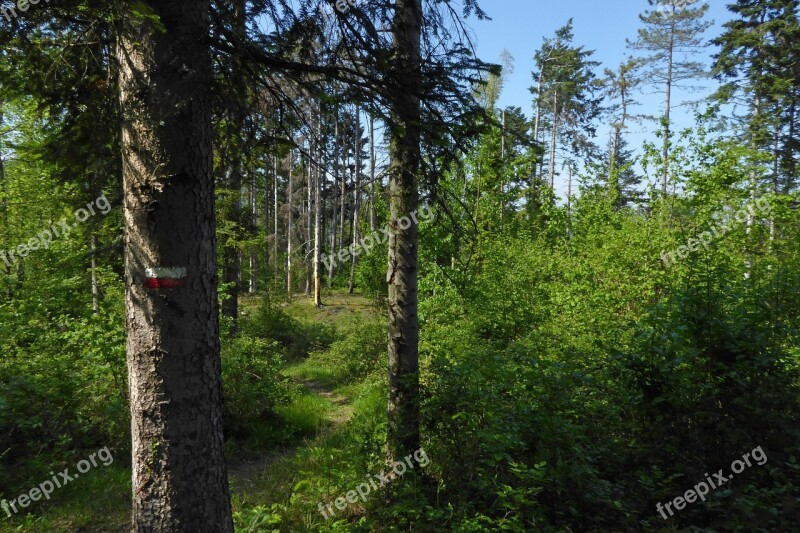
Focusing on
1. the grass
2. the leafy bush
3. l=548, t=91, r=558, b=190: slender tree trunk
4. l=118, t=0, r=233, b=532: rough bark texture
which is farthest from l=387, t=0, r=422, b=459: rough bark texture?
l=548, t=91, r=558, b=190: slender tree trunk

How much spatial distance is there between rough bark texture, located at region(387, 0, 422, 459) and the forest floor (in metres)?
0.93

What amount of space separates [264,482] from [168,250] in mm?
3605

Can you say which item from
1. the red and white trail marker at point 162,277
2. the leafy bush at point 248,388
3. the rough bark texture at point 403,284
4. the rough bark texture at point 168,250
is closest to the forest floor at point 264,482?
the leafy bush at point 248,388

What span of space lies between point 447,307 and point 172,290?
706cm

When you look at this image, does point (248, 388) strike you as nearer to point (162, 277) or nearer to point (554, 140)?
point (162, 277)

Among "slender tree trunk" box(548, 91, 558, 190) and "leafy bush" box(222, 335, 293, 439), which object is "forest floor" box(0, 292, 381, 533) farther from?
"slender tree trunk" box(548, 91, 558, 190)

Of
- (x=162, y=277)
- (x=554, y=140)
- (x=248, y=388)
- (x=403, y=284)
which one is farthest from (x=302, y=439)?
(x=554, y=140)

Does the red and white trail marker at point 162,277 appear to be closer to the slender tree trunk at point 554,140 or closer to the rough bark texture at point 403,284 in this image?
the rough bark texture at point 403,284

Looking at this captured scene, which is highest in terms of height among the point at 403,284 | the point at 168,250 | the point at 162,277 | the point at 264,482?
the point at 168,250

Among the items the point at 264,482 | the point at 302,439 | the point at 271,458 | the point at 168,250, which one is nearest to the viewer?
the point at 168,250

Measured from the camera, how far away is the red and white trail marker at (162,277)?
233cm

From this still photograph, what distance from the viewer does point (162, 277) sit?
91.8 inches

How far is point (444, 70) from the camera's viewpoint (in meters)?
3.40

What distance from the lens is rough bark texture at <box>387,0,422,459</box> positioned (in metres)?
4.04
